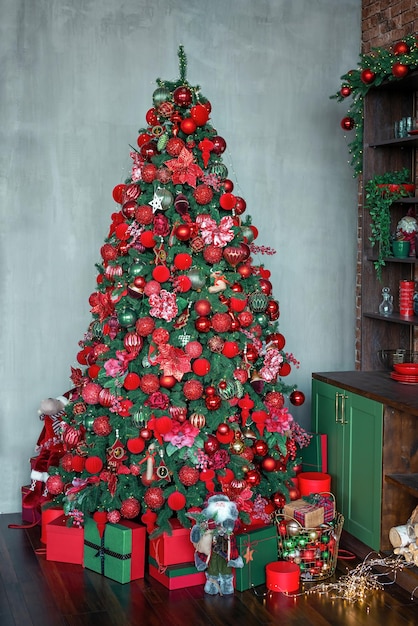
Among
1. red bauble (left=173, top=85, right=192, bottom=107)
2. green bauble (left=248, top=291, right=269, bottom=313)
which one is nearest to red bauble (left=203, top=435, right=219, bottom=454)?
green bauble (left=248, top=291, right=269, bottom=313)

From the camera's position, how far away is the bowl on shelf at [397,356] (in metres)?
4.36

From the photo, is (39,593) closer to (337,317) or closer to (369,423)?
(369,423)

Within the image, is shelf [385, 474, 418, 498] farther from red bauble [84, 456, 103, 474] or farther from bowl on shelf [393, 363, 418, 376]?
red bauble [84, 456, 103, 474]

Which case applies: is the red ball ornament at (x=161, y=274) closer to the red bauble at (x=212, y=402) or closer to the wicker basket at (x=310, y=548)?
the red bauble at (x=212, y=402)

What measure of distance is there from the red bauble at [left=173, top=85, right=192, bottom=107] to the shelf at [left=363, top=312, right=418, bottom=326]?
5.31ft

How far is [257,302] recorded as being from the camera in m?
3.94

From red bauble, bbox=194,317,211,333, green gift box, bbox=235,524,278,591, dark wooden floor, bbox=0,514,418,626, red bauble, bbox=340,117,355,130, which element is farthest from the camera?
red bauble, bbox=340,117,355,130

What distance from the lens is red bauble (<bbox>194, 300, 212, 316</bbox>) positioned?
3619 mm

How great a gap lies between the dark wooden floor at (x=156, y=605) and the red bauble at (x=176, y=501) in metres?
0.36

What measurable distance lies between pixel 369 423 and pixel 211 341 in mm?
897

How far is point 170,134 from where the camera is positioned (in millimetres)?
3812

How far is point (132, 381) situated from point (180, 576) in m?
0.90

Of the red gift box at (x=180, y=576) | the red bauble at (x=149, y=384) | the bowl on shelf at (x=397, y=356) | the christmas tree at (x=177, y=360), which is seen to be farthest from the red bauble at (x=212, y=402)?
the bowl on shelf at (x=397, y=356)

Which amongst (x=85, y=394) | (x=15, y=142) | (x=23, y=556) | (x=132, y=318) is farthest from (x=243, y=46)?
(x=23, y=556)
